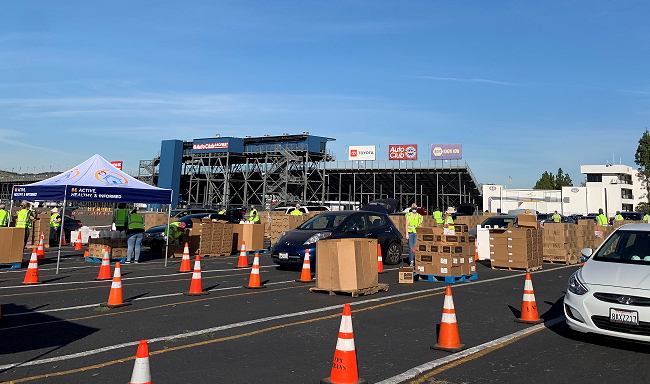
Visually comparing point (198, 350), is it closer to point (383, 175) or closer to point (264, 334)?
point (264, 334)

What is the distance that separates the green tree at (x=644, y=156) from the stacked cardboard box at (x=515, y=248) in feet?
218

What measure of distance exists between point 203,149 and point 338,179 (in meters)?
18.7

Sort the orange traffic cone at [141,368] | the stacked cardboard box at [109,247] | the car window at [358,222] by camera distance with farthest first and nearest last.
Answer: the stacked cardboard box at [109,247]
the car window at [358,222]
the orange traffic cone at [141,368]

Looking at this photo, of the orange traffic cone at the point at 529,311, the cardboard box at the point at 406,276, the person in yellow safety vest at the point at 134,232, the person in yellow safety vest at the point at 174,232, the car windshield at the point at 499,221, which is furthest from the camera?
the car windshield at the point at 499,221

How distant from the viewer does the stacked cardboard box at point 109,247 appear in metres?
15.8

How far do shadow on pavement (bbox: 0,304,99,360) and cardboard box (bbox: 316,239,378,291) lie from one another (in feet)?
14.5

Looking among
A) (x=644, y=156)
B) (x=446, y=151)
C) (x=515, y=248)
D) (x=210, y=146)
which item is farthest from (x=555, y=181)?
(x=515, y=248)

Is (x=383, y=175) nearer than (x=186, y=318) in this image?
No

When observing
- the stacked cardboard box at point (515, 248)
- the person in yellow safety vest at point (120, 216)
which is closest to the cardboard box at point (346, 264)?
the stacked cardboard box at point (515, 248)

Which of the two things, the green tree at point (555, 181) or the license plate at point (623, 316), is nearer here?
the license plate at point (623, 316)

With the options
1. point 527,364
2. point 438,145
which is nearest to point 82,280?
point 527,364

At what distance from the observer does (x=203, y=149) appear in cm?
6625

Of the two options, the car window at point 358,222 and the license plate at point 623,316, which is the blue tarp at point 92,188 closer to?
the car window at point 358,222

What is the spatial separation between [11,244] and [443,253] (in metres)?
12.0
